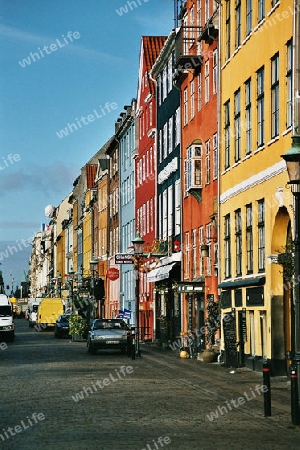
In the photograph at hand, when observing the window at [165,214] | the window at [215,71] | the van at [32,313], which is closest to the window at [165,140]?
the window at [165,214]

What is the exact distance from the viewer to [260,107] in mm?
31797

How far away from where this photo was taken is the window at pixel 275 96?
29562mm

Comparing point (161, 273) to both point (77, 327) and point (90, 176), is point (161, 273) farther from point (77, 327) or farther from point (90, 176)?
point (90, 176)

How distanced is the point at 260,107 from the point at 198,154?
1286 centimetres

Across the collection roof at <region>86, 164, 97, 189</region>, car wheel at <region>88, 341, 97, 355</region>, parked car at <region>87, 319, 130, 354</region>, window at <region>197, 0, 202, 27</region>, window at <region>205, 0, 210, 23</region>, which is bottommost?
car wheel at <region>88, 341, 97, 355</region>

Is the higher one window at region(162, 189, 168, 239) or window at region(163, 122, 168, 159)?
window at region(163, 122, 168, 159)

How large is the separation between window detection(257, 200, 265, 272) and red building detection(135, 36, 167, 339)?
2883 centimetres

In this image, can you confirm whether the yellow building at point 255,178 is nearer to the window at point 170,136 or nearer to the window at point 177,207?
the window at point 177,207

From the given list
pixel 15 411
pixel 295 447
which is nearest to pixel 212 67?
pixel 15 411

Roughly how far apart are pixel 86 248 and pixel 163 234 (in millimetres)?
56525

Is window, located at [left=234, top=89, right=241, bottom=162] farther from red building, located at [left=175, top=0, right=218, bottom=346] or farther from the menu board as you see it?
the menu board

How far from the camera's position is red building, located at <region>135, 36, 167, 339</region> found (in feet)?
212

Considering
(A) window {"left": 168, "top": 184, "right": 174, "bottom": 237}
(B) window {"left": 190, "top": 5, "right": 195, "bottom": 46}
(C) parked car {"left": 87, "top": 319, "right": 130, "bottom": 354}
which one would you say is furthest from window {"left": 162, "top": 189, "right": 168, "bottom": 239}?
(B) window {"left": 190, "top": 5, "right": 195, "bottom": 46}

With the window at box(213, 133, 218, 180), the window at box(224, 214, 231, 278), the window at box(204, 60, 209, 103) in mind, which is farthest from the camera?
the window at box(204, 60, 209, 103)
